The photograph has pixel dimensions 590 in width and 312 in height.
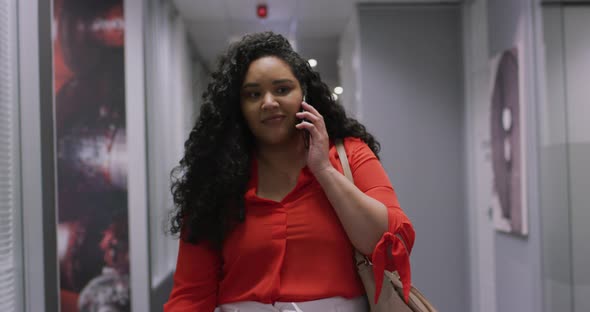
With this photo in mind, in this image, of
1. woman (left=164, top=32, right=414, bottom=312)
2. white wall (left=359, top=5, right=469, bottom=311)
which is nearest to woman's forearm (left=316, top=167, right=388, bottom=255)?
woman (left=164, top=32, right=414, bottom=312)

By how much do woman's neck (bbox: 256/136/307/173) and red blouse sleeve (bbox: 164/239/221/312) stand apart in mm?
280

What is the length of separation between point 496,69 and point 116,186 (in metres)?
2.94

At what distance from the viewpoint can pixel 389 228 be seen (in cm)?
125

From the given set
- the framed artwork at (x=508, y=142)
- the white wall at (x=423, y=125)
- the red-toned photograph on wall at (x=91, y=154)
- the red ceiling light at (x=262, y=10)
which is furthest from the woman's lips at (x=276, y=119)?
the red ceiling light at (x=262, y=10)

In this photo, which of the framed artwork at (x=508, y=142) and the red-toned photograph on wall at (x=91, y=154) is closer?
the red-toned photograph on wall at (x=91, y=154)

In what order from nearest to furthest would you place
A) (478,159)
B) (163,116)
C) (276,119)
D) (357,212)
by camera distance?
1. (357,212)
2. (276,119)
3. (163,116)
4. (478,159)

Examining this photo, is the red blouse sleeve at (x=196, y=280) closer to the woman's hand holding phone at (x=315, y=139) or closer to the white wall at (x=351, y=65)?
the woman's hand holding phone at (x=315, y=139)

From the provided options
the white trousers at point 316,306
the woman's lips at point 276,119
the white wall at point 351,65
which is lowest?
the white trousers at point 316,306

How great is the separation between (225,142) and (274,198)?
8.3 inches

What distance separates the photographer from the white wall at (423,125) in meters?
4.94

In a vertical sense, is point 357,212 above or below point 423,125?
below

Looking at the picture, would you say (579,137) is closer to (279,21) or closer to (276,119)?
(276,119)

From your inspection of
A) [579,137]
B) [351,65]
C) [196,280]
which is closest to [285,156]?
[196,280]

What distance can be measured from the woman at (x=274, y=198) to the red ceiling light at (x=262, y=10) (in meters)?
3.68
